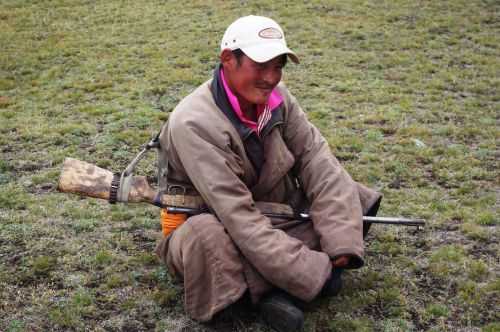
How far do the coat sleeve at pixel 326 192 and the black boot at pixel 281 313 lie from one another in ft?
1.44

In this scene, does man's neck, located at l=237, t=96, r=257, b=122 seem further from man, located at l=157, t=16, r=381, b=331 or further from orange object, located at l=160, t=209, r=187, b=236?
orange object, located at l=160, t=209, r=187, b=236

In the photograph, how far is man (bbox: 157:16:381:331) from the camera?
3914 millimetres

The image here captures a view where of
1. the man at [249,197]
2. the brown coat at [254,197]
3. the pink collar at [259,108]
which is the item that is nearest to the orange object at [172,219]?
the man at [249,197]

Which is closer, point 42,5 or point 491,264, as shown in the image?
point 491,264

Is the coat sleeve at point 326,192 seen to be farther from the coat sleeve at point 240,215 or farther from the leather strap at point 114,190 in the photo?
the leather strap at point 114,190

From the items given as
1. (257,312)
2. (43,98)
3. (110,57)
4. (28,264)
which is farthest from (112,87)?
(257,312)

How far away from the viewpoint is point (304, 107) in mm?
8719

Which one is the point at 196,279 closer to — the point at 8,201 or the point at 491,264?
the point at 491,264

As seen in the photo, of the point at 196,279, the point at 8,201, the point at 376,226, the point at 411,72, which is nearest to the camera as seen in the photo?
the point at 196,279

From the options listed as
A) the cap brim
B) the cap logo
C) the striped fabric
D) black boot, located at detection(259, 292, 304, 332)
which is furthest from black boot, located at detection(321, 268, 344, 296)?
the cap logo

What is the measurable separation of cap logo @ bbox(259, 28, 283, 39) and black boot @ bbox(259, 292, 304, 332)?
1.59 metres

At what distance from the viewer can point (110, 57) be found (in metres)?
11.4

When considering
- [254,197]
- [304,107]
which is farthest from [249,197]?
[304,107]

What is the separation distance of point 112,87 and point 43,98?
3.39ft
